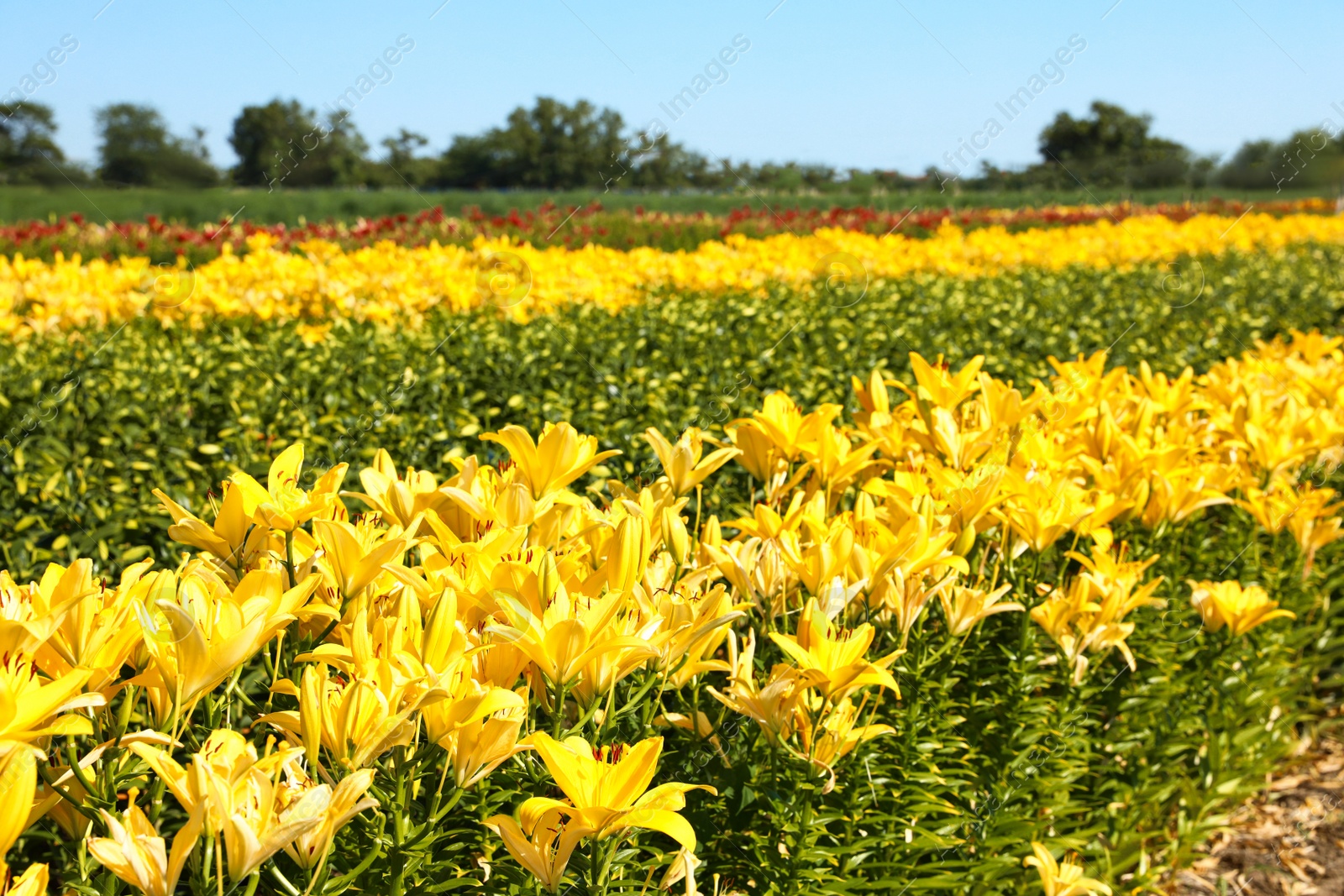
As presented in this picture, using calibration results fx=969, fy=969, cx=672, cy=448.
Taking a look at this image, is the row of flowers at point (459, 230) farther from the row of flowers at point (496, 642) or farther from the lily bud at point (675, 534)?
the lily bud at point (675, 534)

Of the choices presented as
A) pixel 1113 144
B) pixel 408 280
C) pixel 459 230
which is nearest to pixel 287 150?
pixel 459 230

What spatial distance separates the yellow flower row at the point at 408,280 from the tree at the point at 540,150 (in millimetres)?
19172

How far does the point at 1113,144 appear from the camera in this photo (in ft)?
169

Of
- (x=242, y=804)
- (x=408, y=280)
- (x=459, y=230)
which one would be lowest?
(x=242, y=804)

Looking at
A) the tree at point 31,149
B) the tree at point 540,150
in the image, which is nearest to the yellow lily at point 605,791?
the tree at point 31,149

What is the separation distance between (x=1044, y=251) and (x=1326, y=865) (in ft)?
29.7

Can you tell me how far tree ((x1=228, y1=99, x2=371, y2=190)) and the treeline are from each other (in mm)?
78

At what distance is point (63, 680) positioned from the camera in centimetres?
97

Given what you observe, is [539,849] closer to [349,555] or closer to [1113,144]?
[349,555]

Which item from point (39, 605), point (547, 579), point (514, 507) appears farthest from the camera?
point (514, 507)

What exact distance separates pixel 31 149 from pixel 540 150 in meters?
22.9

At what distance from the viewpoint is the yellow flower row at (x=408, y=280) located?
5.50 meters

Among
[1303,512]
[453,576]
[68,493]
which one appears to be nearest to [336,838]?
[453,576]

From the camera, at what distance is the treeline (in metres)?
10.9
